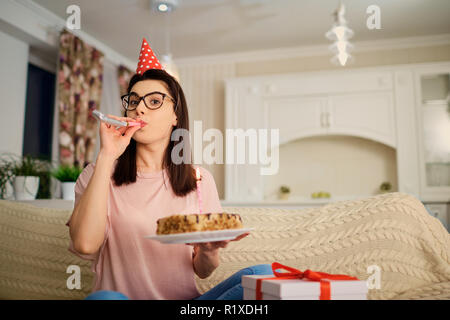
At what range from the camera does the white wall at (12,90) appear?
11.4ft

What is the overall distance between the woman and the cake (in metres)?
0.08

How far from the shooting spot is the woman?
99cm

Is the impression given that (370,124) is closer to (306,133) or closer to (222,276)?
(306,133)

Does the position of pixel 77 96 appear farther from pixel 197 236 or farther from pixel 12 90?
pixel 197 236

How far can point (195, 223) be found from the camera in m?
0.84

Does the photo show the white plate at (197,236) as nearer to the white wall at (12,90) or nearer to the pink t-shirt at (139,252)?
the pink t-shirt at (139,252)

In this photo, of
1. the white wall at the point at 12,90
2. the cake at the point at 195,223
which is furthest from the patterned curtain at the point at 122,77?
the cake at the point at 195,223

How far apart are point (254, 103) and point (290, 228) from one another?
134 inches

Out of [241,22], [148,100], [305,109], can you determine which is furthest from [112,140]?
[305,109]

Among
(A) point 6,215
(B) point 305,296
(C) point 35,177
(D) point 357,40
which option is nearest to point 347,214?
(B) point 305,296

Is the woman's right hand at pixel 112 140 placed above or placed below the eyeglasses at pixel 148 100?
below

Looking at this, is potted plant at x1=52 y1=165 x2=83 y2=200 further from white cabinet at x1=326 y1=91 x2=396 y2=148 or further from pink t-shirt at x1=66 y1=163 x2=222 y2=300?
white cabinet at x1=326 y1=91 x2=396 y2=148

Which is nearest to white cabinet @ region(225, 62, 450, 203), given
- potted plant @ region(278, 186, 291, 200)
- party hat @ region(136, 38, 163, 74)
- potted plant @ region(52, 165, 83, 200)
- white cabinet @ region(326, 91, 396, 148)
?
white cabinet @ region(326, 91, 396, 148)

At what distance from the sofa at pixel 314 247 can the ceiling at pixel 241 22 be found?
2.72 m
